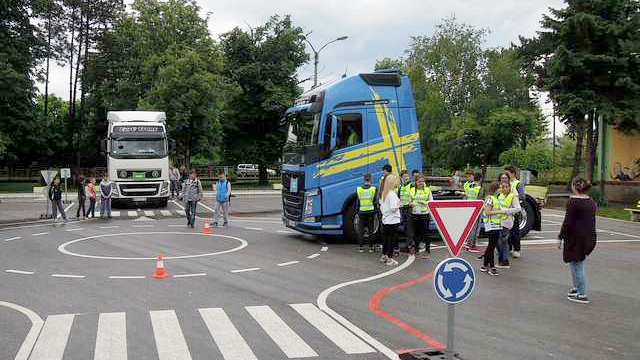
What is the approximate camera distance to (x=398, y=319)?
7.79m

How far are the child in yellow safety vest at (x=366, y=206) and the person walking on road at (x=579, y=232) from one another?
507cm

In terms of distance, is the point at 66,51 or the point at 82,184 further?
the point at 66,51

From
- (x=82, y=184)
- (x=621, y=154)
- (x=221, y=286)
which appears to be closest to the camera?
(x=221, y=286)

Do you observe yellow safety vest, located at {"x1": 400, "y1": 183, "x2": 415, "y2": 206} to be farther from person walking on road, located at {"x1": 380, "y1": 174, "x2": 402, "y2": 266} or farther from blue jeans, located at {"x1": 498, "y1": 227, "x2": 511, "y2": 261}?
blue jeans, located at {"x1": 498, "y1": 227, "x2": 511, "y2": 261}

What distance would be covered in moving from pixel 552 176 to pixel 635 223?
23704 millimetres

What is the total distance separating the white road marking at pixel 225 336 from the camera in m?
6.27

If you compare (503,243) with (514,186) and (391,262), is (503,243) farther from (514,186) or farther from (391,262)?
(391,262)

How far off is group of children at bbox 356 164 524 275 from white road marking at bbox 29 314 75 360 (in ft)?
22.0

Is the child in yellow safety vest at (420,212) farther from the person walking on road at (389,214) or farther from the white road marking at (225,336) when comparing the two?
the white road marking at (225,336)

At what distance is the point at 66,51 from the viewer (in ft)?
166

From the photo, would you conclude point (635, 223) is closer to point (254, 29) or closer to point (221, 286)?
point (221, 286)

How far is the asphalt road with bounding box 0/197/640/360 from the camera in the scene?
21.6ft

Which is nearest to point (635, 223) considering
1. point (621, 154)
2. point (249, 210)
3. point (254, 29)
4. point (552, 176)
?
point (621, 154)

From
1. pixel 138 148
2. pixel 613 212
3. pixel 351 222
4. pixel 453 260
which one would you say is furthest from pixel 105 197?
pixel 613 212
